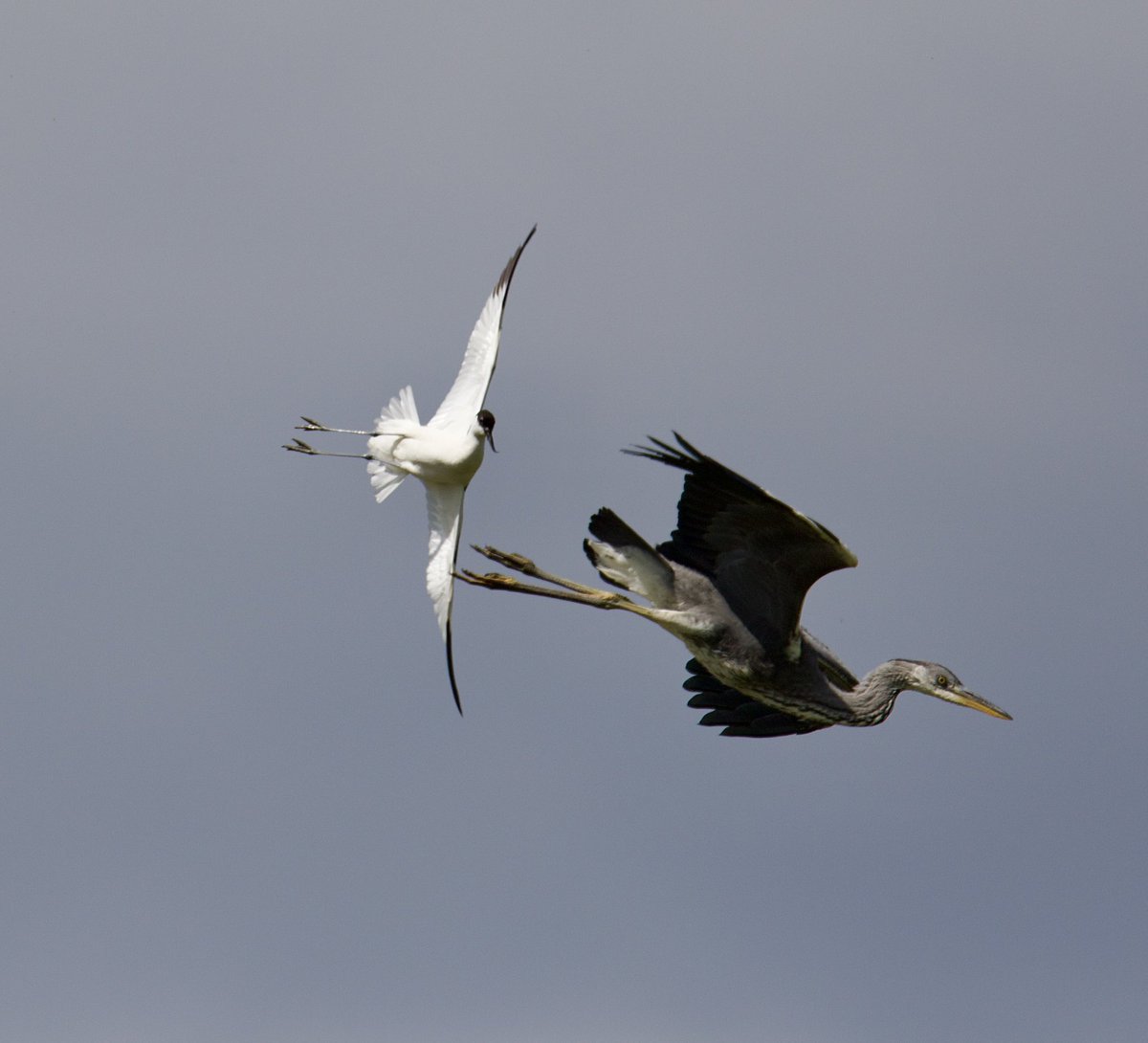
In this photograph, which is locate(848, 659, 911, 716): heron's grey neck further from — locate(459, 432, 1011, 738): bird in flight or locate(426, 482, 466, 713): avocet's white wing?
locate(426, 482, 466, 713): avocet's white wing

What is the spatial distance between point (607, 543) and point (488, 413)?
2.95 metres

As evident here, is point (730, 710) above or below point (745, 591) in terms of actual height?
below

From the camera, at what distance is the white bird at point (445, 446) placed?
16.1m

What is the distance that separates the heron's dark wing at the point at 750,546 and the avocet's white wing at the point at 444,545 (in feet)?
9.26

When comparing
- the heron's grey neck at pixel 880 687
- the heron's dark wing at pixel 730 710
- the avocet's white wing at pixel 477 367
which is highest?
the avocet's white wing at pixel 477 367

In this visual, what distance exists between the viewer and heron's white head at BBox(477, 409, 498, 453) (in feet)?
53.3

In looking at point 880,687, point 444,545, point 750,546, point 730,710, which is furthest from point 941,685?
point 444,545

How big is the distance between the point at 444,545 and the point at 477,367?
1525 millimetres

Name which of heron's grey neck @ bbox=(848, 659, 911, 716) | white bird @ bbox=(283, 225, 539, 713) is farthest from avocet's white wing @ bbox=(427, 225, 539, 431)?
heron's grey neck @ bbox=(848, 659, 911, 716)

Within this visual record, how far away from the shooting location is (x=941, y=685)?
49.1ft

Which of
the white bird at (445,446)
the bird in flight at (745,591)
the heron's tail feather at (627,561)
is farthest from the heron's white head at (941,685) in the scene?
the white bird at (445,446)

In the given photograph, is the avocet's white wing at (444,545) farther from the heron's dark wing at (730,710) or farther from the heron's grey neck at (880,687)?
the heron's grey neck at (880,687)

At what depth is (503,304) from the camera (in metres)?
16.5

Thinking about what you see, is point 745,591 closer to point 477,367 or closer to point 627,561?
point 627,561
